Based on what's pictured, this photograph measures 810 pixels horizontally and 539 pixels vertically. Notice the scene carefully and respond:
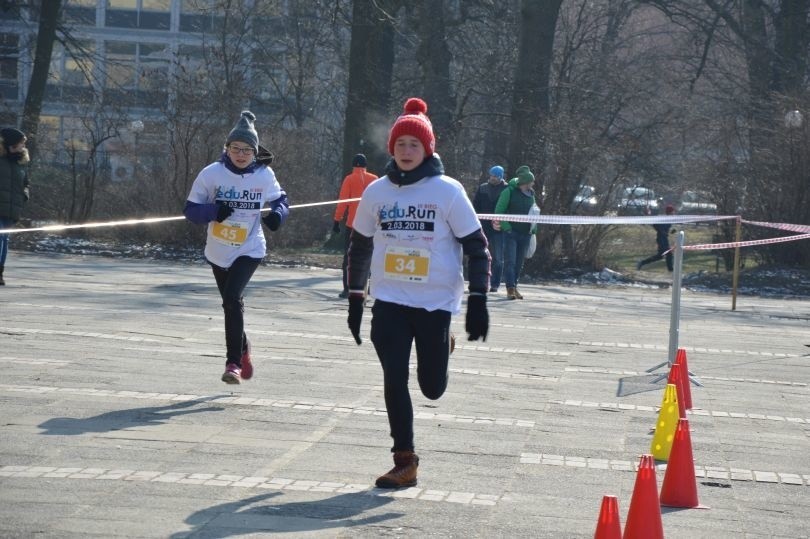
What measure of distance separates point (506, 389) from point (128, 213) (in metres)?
17.3

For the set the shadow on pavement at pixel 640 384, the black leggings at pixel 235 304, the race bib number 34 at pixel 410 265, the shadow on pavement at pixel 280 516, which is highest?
the race bib number 34 at pixel 410 265

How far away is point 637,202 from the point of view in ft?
95.7

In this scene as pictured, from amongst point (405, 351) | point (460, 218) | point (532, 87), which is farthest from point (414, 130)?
point (532, 87)

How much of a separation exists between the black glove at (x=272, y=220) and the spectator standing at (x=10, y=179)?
7.61 m

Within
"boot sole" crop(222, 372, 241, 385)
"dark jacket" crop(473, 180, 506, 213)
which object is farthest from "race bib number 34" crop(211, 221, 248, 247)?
"dark jacket" crop(473, 180, 506, 213)

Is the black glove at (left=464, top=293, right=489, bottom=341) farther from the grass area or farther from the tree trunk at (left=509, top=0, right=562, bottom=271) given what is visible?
the tree trunk at (left=509, top=0, right=562, bottom=271)

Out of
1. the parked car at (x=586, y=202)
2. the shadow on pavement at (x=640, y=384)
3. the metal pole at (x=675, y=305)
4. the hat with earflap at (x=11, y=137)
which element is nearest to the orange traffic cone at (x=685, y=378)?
the shadow on pavement at (x=640, y=384)

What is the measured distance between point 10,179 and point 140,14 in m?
45.6

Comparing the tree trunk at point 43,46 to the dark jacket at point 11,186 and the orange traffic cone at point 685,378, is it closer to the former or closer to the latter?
the dark jacket at point 11,186

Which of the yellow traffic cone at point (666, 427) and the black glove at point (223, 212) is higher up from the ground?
the black glove at point (223, 212)

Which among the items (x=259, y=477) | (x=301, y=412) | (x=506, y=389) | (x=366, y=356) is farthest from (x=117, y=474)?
(x=366, y=356)

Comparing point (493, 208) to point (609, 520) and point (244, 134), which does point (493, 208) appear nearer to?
point (244, 134)

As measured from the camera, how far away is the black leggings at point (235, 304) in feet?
29.0

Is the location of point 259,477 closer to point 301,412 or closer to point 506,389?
point 301,412
